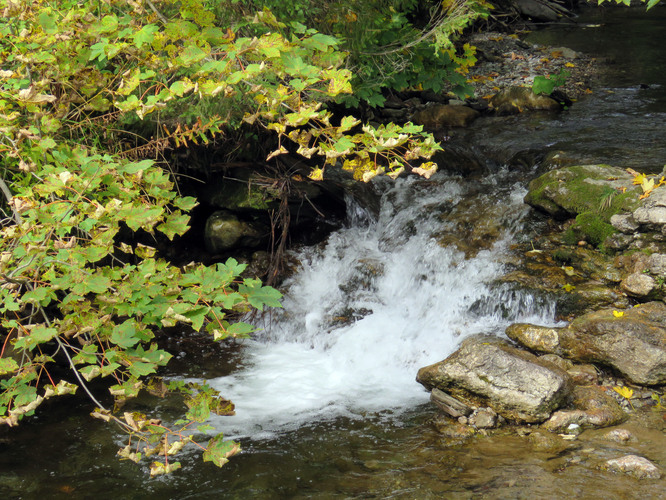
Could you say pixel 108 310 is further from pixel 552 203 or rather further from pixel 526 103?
pixel 526 103

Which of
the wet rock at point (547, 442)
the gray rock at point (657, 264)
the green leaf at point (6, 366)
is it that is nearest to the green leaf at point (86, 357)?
the green leaf at point (6, 366)

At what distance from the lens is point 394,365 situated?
19.5ft

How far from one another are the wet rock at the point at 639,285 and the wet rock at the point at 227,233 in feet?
12.8

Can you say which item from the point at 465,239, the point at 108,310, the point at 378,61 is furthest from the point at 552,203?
the point at 108,310

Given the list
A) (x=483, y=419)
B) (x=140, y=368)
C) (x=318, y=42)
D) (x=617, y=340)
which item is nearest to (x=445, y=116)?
(x=617, y=340)

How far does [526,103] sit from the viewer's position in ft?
31.5

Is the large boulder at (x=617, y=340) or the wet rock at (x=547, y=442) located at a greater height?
the large boulder at (x=617, y=340)

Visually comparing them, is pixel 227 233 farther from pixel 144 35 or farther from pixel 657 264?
pixel 657 264

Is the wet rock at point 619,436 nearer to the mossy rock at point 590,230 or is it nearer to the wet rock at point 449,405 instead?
the wet rock at point 449,405

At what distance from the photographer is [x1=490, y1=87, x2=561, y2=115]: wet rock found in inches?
376

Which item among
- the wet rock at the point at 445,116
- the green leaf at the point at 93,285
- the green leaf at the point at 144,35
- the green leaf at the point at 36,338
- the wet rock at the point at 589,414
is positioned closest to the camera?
the green leaf at the point at 36,338

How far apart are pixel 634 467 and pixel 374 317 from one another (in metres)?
3.22

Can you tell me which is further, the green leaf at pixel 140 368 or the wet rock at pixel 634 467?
the wet rock at pixel 634 467

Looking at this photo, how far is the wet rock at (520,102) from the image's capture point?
9539 mm
